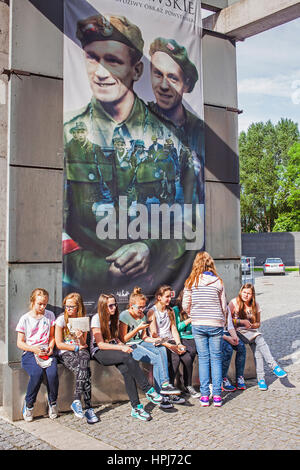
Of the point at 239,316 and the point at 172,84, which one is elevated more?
the point at 172,84

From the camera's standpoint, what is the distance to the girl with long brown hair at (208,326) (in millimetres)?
6035

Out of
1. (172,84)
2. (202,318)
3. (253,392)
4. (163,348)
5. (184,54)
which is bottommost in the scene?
(253,392)

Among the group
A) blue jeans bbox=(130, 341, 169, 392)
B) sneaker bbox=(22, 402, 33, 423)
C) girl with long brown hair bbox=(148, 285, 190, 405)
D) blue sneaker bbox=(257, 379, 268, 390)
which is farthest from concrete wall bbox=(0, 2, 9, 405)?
blue sneaker bbox=(257, 379, 268, 390)

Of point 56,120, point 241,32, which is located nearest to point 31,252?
point 56,120

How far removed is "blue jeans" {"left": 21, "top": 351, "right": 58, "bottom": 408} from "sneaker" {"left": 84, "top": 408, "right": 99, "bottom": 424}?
44 centimetres

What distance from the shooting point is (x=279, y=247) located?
4641 cm

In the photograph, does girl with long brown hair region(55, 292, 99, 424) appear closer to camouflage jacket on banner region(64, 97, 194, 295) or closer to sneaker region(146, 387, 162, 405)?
camouflage jacket on banner region(64, 97, 194, 295)

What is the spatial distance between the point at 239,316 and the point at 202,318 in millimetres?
1216

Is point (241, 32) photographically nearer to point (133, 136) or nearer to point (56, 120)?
point (133, 136)

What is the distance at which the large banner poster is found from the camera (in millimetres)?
6496

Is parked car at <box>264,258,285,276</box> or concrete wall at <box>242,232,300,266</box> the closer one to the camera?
parked car at <box>264,258,285,276</box>

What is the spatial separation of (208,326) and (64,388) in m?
1.91

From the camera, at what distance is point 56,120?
251 inches

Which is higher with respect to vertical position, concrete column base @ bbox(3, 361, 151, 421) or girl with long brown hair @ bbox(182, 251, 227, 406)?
girl with long brown hair @ bbox(182, 251, 227, 406)
